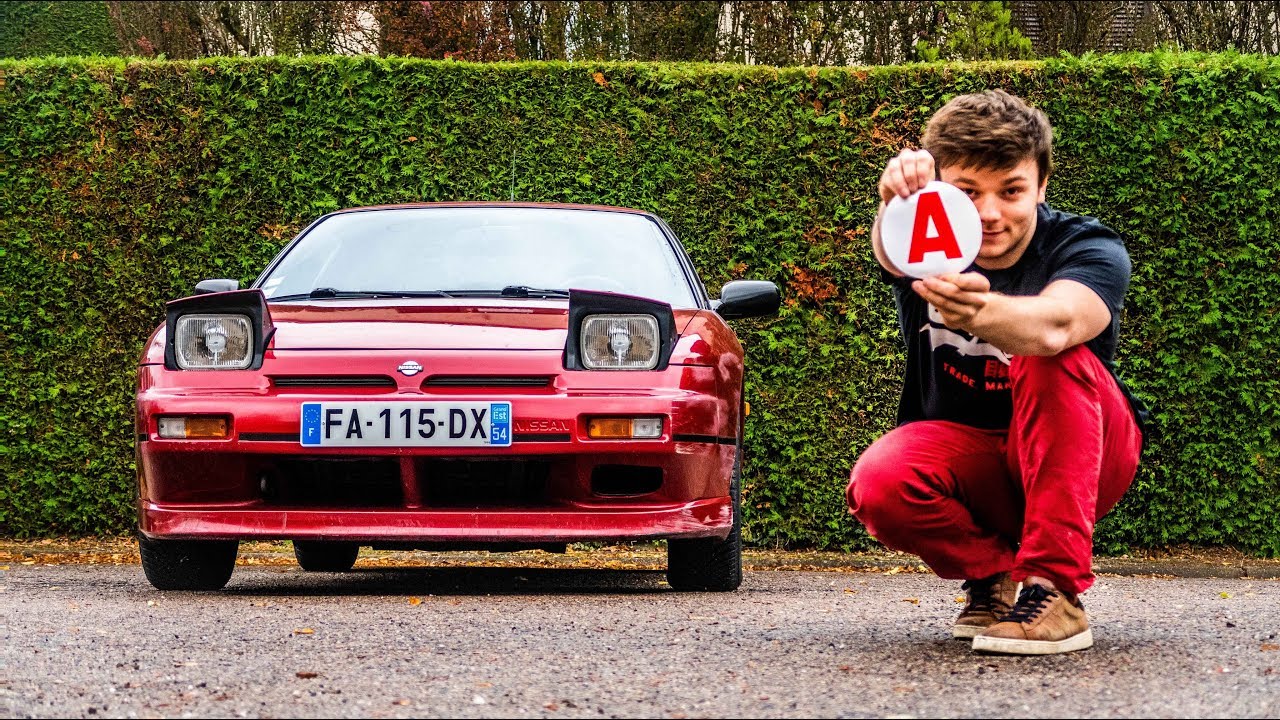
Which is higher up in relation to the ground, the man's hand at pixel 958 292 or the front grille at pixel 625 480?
the man's hand at pixel 958 292

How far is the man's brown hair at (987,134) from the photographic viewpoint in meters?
3.53

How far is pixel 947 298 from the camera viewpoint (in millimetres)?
3100

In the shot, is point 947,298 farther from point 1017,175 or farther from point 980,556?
point 980,556

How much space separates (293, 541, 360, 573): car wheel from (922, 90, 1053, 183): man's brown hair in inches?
150

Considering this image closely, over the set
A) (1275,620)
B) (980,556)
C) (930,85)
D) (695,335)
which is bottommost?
(1275,620)

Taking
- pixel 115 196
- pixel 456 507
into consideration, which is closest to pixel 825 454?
pixel 456 507

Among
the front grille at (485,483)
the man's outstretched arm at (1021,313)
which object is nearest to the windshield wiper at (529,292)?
the front grille at (485,483)

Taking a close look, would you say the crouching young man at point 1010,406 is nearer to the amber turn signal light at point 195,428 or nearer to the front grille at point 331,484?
the front grille at point 331,484

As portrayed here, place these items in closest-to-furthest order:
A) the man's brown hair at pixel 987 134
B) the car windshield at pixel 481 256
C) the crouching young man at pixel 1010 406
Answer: the crouching young man at pixel 1010 406, the man's brown hair at pixel 987 134, the car windshield at pixel 481 256

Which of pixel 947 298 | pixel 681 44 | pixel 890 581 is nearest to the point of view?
pixel 947 298

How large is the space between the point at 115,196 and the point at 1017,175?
206 inches

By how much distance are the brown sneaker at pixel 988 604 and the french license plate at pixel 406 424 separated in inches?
59.3

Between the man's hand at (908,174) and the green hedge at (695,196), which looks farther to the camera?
the green hedge at (695,196)

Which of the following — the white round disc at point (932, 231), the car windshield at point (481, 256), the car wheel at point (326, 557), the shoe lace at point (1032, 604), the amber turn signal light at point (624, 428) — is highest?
the white round disc at point (932, 231)
